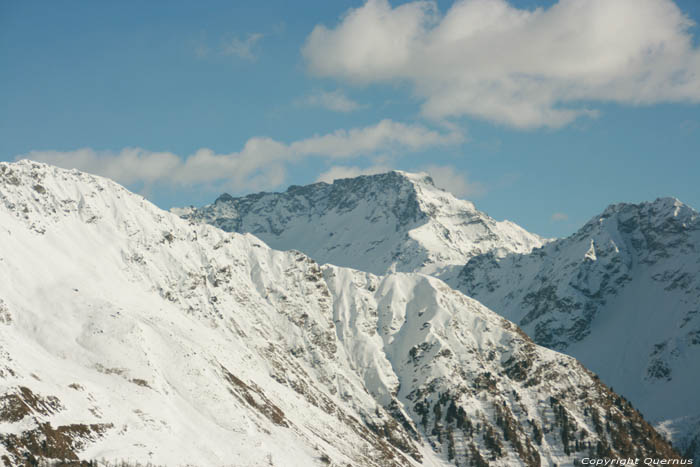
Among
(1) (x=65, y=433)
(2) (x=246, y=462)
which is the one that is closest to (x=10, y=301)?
(1) (x=65, y=433)

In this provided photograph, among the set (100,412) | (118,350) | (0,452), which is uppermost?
(118,350)

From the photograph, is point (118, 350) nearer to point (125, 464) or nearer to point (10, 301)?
point (10, 301)

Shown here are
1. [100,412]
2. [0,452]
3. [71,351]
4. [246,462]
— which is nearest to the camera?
[0,452]

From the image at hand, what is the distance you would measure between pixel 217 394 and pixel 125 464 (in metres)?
47.6

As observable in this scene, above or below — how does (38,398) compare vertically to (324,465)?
below

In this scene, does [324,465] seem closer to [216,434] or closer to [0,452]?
[216,434]

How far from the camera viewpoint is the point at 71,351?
190125 millimetres

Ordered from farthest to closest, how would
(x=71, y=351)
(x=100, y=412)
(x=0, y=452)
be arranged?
(x=71, y=351)
(x=100, y=412)
(x=0, y=452)

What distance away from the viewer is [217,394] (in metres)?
198

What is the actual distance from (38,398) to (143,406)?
25.3 metres

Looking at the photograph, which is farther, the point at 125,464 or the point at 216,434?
the point at 216,434

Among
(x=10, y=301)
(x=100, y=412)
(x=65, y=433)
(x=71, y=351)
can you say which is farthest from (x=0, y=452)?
(x=10, y=301)

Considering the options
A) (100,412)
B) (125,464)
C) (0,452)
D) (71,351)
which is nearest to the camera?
(0,452)

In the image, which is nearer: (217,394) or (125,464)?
(125,464)
